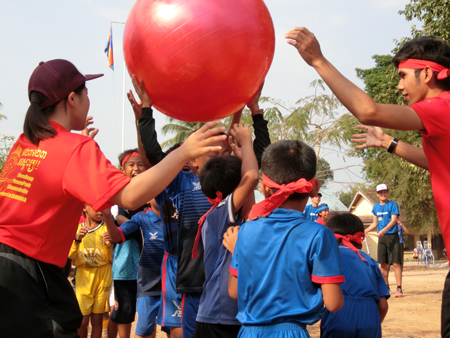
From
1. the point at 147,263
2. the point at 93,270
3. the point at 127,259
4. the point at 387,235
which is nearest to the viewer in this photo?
the point at 147,263

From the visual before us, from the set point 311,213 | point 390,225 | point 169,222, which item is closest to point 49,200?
point 169,222

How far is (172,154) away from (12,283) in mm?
965

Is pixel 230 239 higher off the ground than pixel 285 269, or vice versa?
pixel 230 239

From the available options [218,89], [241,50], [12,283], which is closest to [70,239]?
[12,283]

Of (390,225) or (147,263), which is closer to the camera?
(147,263)

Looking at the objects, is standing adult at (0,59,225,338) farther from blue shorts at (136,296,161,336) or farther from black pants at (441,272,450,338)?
blue shorts at (136,296,161,336)

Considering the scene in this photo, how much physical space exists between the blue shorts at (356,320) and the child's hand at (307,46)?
1.81m

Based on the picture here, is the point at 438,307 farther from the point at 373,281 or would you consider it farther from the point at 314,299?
the point at 314,299

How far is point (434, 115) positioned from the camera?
2.27 meters

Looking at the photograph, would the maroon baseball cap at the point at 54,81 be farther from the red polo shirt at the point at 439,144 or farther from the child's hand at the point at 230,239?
the red polo shirt at the point at 439,144

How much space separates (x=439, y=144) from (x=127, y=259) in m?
3.90

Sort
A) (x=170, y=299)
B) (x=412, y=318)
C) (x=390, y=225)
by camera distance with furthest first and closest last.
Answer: (x=390, y=225) → (x=412, y=318) → (x=170, y=299)

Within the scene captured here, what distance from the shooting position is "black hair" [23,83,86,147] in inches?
84.5

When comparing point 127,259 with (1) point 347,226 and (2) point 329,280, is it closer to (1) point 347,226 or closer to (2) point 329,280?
(1) point 347,226
